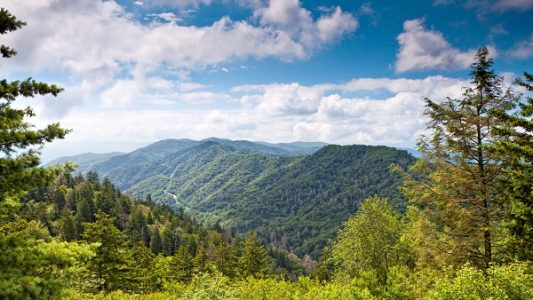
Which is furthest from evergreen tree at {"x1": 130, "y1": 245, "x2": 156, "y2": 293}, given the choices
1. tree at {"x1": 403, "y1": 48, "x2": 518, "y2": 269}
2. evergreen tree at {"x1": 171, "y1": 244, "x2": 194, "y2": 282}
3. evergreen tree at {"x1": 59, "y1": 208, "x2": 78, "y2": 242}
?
tree at {"x1": 403, "y1": 48, "x2": 518, "y2": 269}

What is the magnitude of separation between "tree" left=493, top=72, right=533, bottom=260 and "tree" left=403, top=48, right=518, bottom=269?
77cm

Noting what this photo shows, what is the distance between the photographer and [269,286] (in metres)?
35.0

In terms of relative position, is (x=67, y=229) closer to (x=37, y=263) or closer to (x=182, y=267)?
(x=182, y=267)

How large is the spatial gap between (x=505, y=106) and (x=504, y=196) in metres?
5.05

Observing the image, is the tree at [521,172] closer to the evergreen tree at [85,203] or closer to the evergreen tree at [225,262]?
the evergreen tree at [225,262]

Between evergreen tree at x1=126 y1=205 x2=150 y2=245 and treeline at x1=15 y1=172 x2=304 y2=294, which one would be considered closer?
treeline at x1=15 y1=172 x2=304 y2=294

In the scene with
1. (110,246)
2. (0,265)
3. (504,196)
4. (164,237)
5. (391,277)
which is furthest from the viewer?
(164,237)

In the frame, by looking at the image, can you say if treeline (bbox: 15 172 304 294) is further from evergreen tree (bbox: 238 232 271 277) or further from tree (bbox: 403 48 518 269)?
tree (bbox: 403 48 518 269)

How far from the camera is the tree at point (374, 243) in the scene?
43656 millimetres

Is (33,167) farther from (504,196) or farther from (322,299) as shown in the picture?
(504,196)

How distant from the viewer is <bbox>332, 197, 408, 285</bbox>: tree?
143 ft

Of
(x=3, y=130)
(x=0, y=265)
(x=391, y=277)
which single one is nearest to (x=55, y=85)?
(x=3, y=130)

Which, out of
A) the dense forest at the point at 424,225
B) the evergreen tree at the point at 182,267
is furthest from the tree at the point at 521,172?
the evergreen tree at the point at 182,267

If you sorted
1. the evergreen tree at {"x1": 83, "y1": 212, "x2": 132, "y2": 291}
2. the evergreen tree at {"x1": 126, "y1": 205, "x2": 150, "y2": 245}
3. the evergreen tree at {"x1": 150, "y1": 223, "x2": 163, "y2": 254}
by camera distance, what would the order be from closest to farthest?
1. the evergreen tree at {"x1": 83, "y1": 212, "x2": 132, "y2": 291}
2. the evergreen tree at {"x1": 150, "y1": 223, "x2": 163, "y2": 254}
3. the evergreen tree at {"x1": 126, "y1": 205, "x2": 150, "y2": 245}
